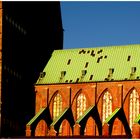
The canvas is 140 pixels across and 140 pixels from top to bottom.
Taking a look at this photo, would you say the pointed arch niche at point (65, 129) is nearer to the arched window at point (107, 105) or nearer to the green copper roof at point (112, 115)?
the arched window at point (107, 105)

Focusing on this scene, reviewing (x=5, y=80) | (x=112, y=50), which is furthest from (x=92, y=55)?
(x=5, y=80)

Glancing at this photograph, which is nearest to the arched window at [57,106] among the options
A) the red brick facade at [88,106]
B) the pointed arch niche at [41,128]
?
the red brick facade at [88,106]

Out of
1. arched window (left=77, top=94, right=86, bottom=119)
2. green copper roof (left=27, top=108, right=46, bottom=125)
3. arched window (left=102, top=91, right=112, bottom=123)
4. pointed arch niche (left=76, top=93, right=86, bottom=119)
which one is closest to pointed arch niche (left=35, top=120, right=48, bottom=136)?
green copper roof (left=27, top=108, right=46, bottom=125)

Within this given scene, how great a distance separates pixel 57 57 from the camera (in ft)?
261

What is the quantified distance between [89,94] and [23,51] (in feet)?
38.3

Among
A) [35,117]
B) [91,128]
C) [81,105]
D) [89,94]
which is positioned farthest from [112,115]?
[35,117]

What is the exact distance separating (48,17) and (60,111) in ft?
53.3

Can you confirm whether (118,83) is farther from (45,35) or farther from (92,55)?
(45,35)

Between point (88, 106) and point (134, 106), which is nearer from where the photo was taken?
point (134, 106)

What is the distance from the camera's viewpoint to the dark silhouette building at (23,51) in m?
69.8

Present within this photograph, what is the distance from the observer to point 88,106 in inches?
2879

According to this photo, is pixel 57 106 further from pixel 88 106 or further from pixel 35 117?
pixel 88 106

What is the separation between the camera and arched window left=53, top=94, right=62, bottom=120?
7471 cm

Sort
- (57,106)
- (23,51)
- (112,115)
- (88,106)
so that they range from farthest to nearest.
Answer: (23,51) → (57,106) → (88,106) → (112,115)
